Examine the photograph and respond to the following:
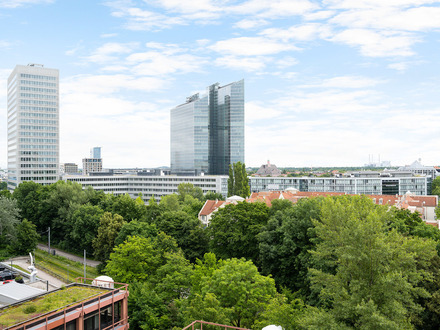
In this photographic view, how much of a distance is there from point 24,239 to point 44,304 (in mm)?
41204

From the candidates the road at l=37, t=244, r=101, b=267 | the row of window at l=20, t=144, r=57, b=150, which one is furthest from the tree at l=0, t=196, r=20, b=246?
the row of window at l=20, t=144, r=57, b=150

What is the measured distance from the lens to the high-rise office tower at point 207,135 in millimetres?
178375

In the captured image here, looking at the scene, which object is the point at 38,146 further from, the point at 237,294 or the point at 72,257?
the point at 237,294

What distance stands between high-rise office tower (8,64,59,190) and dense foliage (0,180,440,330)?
8276cm

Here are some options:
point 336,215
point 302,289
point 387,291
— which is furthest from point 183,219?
point 387,291

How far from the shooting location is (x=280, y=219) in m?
45.0

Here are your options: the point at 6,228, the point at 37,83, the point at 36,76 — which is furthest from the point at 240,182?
the point at 36,76

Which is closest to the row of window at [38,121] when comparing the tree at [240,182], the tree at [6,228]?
the tree at [240,182]

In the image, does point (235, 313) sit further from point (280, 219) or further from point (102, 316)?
point (280, 219)

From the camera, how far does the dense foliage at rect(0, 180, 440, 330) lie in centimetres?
2058

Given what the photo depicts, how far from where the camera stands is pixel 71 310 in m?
22.5

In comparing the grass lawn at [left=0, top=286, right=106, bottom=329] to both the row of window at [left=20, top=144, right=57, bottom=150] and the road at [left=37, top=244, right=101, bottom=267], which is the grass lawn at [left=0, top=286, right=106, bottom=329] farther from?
the row of window at [left=20, top=144, right=57, bottom=150]

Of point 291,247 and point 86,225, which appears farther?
point 86,225

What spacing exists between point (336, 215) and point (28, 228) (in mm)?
53651
